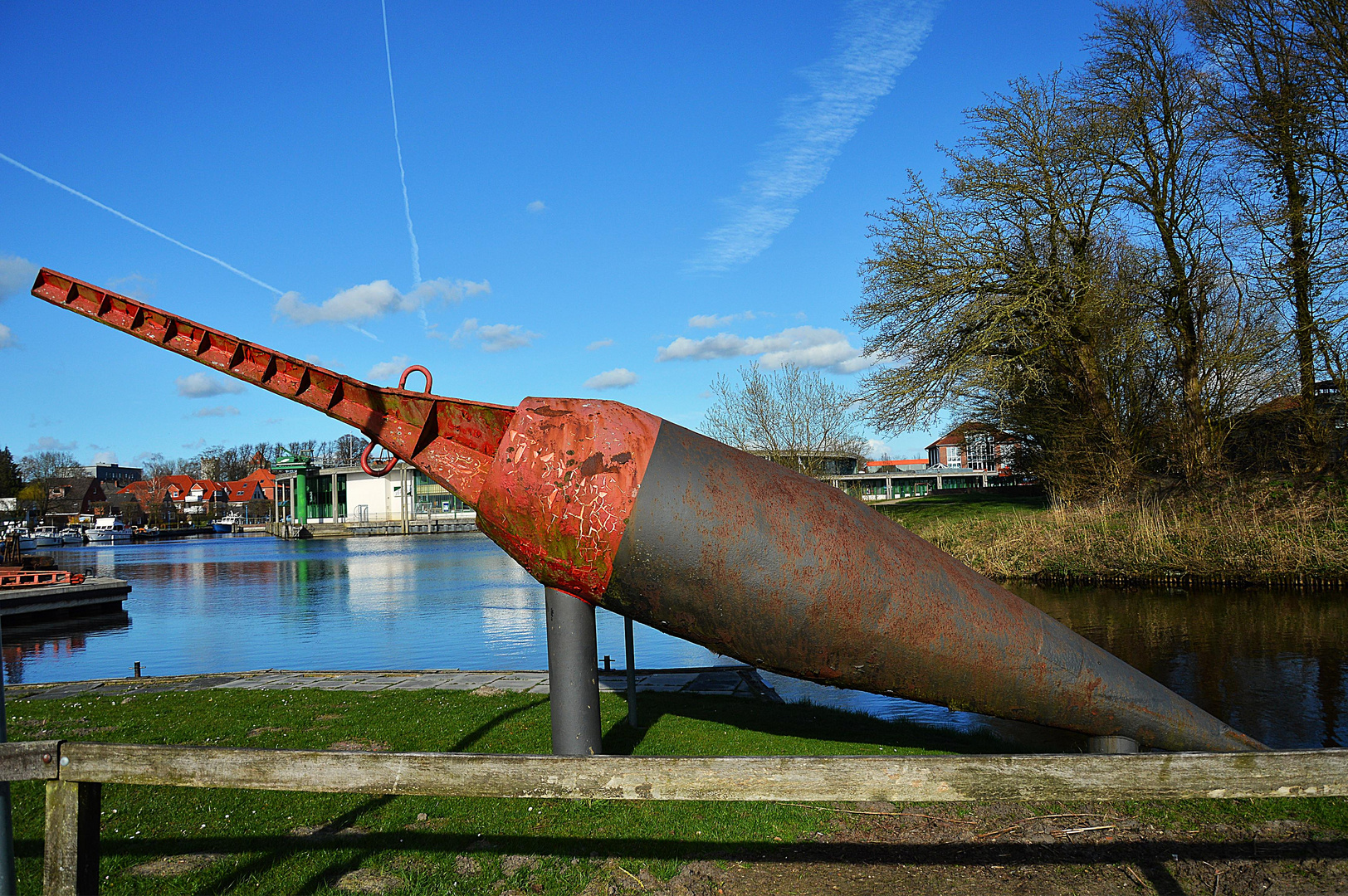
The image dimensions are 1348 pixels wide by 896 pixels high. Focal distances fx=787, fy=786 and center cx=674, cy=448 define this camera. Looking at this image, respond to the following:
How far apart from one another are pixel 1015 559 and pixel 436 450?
70.2 ft

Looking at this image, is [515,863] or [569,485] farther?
[515,863]

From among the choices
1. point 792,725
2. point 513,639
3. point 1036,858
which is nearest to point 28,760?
point 1036,858

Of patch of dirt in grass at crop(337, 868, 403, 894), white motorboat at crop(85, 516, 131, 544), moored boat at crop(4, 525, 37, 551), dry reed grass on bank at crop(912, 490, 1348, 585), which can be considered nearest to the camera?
Answer: patch of dirt in grass at crop(337, 868, 403, 894)

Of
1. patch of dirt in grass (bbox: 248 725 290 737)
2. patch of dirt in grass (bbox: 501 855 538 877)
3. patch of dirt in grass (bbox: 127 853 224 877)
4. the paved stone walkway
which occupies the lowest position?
the paved stone walkway

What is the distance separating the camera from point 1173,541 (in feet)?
66.6

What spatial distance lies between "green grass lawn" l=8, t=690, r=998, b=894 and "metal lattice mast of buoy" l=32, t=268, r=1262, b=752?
1.46 metres

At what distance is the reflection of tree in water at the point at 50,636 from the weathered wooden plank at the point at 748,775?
1672 cm

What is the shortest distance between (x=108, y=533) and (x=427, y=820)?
104470 millimetres

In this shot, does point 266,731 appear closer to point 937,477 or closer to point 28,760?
point 28,760

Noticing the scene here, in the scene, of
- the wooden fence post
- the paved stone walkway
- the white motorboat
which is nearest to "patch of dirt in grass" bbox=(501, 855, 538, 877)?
the wooden fence post

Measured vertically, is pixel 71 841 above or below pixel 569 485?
below

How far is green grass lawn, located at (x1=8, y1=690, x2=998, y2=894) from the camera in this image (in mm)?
4543

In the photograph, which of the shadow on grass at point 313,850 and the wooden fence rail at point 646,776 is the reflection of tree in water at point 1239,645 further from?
the shadow on grass at point 313,850

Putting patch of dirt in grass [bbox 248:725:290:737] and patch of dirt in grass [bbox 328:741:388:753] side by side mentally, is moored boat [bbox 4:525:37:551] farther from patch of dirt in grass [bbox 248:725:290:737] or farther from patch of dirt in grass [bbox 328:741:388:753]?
patch of dirt in grass [bbox 328:741:388:753]
